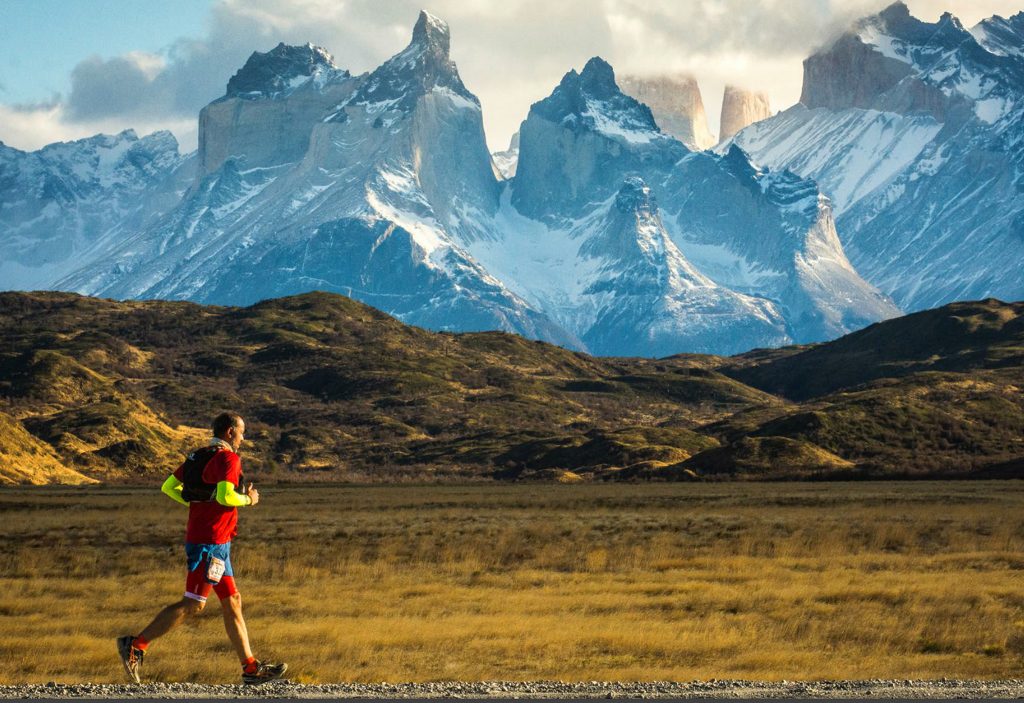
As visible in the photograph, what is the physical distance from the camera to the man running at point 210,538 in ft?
68.7

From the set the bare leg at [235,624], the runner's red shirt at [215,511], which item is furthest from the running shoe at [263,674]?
the runner's red shirt at [215,511]

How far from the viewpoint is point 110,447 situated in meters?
161

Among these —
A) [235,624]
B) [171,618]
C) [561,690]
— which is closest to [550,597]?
→ [561,690]

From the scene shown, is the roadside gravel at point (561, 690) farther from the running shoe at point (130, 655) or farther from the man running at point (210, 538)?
the man running at point (210, 538)

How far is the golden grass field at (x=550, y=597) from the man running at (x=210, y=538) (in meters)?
1.50

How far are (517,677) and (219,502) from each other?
527 cm

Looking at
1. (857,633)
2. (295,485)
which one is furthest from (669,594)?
(295,485)

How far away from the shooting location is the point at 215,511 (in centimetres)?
2134

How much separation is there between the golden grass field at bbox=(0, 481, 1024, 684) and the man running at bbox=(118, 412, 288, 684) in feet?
4.93

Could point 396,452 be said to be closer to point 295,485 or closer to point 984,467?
point 295,485

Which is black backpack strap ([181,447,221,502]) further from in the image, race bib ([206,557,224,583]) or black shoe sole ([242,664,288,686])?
black shoe sole ([242,664,288,686])

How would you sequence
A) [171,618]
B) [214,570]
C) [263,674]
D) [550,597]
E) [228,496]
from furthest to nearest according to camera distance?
1. [550,597]
2. [171,618]
3. [214,570]
4. [228,496]
5. [263,674]

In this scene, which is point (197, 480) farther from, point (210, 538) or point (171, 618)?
point (171, 618)

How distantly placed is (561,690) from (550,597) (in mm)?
12086
